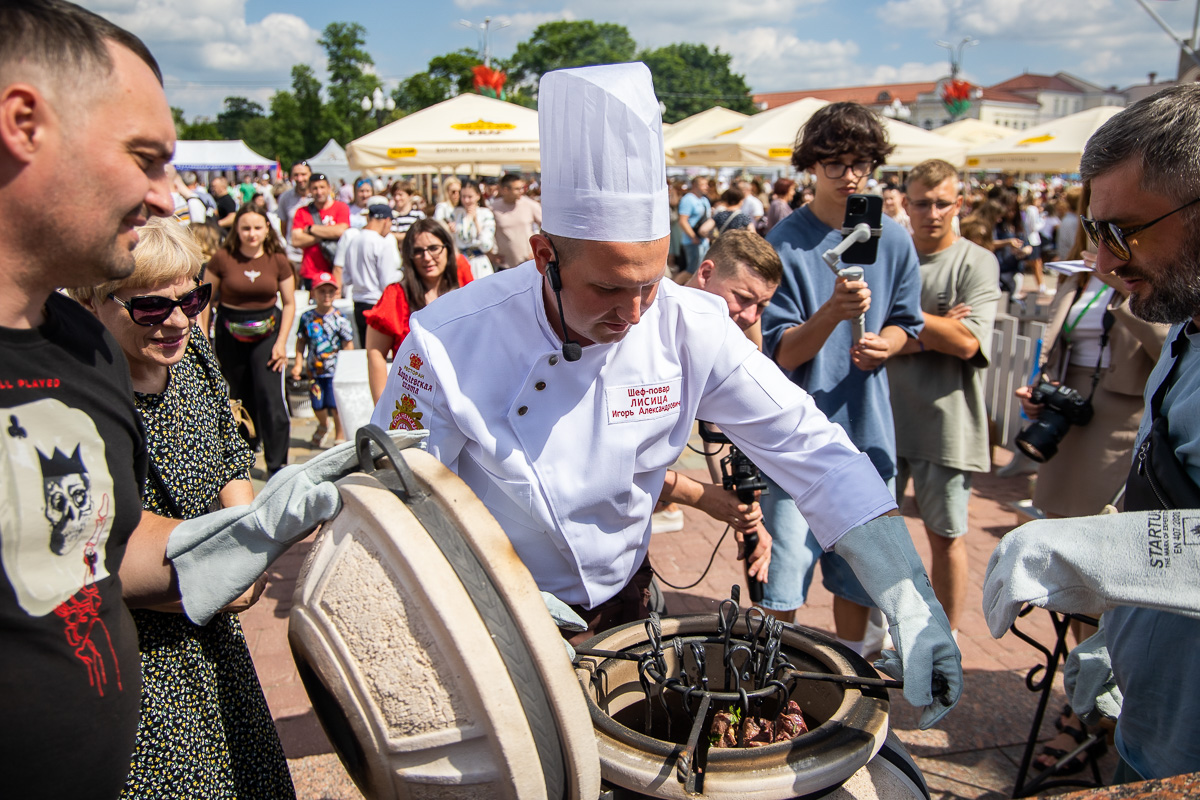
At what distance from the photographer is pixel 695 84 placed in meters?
95.5

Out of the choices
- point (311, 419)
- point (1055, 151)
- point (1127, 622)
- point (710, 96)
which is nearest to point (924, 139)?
point (1055, 151)

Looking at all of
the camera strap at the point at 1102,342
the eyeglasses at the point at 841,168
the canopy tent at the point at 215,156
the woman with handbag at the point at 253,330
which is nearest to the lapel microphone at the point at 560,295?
the eyeglasses at the point at 841,168

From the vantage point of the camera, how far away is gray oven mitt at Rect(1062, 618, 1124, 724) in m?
1.85

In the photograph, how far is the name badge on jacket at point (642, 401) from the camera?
5.76 feet

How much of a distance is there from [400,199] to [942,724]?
31.7 feet

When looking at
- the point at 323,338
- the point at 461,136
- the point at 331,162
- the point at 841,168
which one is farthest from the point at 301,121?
the point at 841,168

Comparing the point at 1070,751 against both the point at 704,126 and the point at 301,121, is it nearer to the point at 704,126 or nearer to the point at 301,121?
the point at 704,126

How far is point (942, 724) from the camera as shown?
315 cm

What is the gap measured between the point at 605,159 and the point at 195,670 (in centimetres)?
137

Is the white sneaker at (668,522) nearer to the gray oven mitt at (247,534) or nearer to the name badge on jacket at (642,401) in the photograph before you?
the name badge on jacket at (642,401)

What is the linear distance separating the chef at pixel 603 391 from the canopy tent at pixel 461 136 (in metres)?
8.21

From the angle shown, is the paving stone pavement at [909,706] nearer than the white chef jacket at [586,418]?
No

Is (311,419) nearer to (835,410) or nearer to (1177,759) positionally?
(835,410)

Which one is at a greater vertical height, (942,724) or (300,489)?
(300,489)
